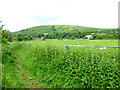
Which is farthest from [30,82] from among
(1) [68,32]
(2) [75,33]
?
(1) [68,32]

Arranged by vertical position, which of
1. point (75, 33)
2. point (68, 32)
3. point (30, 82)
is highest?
point (68, 32)

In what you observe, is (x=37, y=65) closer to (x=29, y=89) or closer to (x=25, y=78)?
(x=25, y=78)

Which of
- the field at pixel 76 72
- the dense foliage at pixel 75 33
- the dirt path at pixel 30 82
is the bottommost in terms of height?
the dirt path at pixel 30 82

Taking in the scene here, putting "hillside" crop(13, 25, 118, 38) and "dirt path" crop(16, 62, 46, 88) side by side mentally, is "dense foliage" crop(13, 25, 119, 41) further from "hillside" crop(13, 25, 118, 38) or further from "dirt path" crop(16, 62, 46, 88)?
"dirt path" crop(16, 62, 46, 88)

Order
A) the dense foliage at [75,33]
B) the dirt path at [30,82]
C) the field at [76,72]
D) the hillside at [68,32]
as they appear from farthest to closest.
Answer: the hillside at [68,32] → the dense foliage at [75,33] → the dirt path at [30,82] → the field at [76,72]

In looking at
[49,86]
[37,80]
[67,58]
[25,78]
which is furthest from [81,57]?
[25,78]

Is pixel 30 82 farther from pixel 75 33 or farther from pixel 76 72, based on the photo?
pixel 75 33

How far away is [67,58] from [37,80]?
75.9 inches

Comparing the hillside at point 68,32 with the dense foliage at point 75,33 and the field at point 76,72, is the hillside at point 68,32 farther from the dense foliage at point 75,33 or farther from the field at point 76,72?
the field at point 76,72

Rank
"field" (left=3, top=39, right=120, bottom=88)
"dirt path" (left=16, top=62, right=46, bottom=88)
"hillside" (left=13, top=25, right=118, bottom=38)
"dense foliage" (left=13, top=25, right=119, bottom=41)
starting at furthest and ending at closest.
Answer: "hillside" (left=13, top=25, right=118, bottom=38), "dense foliage" (left=13, top=25, right=119, bottom=41), "dirt path" (left=16, top=62, right=46, bottom=88), "field" (left=3, top=39, right=120, bottom=88)

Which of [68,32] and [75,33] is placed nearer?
[75,33]

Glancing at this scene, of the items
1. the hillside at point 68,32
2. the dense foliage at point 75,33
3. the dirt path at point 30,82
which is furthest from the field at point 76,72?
the hillside at point 68,32

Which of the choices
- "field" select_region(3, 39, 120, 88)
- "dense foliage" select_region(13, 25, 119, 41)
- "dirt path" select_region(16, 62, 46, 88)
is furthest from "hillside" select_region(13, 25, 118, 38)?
"dirt path" select_region(16, 62, 46, 88)

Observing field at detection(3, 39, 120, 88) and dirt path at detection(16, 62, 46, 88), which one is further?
dirt path at detection(16, 62, 46, 88)
